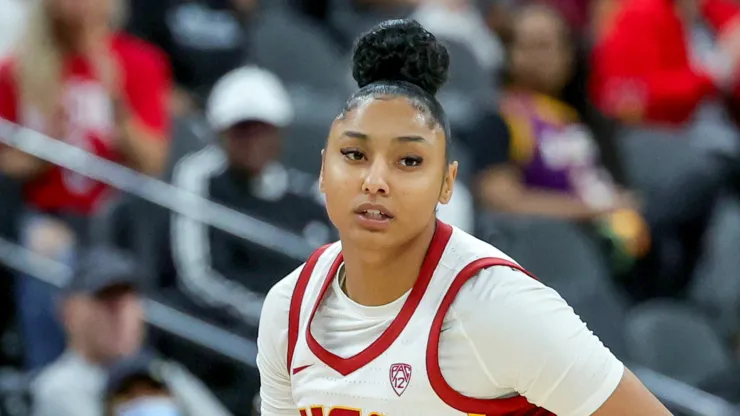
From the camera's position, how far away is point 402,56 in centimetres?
219

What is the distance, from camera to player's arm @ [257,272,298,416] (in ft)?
7.73

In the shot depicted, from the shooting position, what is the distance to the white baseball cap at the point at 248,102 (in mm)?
5020

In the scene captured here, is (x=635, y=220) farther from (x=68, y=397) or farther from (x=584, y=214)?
(x=68, y=397)

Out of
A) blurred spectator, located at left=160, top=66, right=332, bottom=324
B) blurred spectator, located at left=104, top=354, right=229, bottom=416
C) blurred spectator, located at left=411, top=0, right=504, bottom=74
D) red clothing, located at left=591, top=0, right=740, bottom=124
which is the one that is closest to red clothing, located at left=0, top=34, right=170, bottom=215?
blurred spectator, located at left=160, top=66, right=332, bottom=324

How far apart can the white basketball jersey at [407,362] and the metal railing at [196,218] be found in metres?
2.28

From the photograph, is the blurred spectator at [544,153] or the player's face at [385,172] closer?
the player's face at [385,172]

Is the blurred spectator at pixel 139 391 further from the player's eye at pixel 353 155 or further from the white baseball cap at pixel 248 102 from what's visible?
the player's eye at pixel 353 155

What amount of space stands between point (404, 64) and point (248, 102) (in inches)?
114

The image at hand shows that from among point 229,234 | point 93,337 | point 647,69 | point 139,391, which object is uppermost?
point 647,69

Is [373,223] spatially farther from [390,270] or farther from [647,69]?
[647,69]

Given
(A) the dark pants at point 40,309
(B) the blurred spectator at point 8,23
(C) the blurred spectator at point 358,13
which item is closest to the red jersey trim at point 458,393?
(A) the dark pants at point 40,309

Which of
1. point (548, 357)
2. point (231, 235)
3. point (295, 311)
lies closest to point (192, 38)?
point (231, 235)

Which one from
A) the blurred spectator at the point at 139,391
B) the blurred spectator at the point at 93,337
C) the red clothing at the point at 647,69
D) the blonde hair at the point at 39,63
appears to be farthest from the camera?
the red clothing at the point at 647,69

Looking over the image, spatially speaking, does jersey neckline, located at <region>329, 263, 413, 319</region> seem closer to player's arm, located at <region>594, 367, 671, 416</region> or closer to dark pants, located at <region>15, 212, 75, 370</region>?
player's arm, located at <region>594, 367, 671, 416</region>
